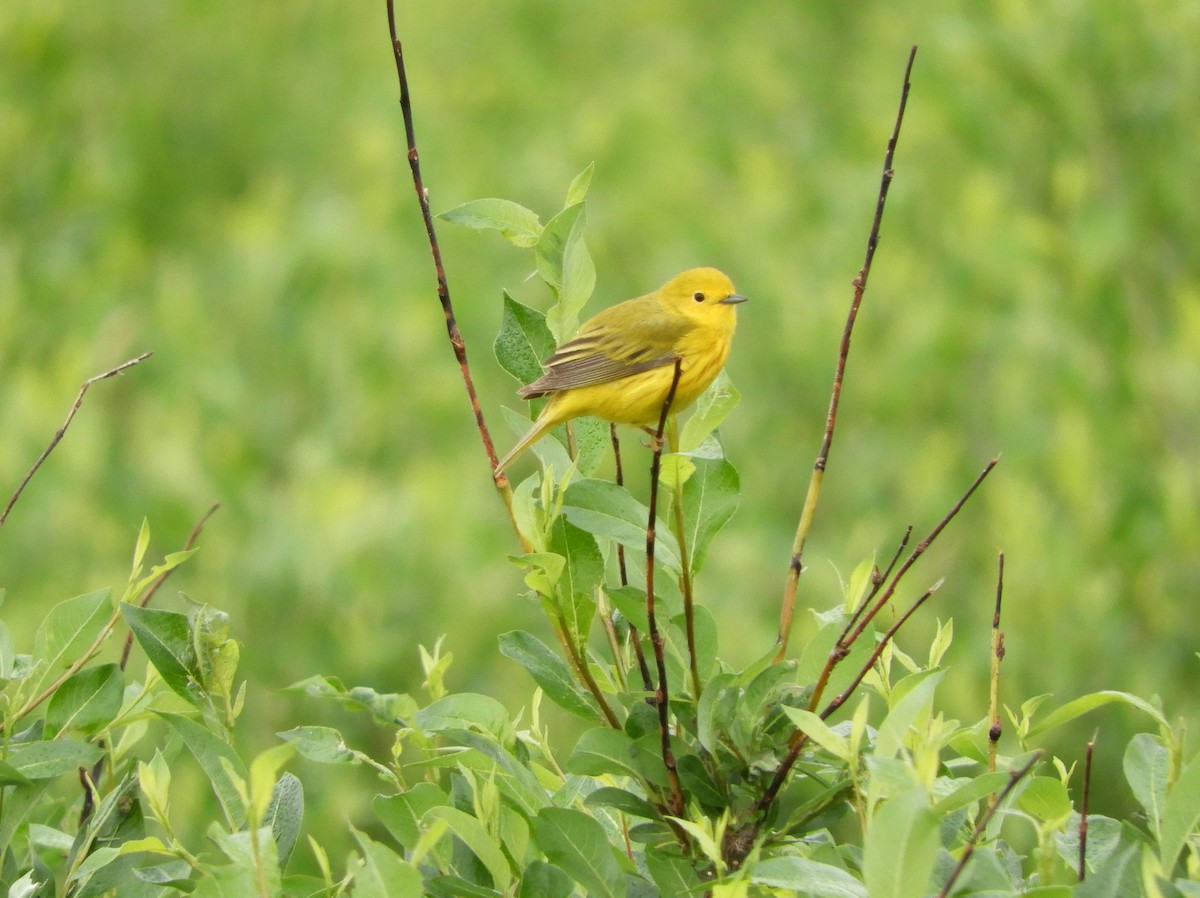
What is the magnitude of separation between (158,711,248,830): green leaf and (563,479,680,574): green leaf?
0.48m

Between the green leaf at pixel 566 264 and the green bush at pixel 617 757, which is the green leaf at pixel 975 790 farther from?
the green leaf at pixel 566 264

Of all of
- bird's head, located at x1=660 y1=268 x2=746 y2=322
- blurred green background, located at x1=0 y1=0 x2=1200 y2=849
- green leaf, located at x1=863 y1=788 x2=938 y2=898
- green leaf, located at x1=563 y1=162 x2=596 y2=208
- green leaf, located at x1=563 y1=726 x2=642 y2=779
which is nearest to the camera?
green leaf, located at x1=863 y1=788 x2=938 y2=898

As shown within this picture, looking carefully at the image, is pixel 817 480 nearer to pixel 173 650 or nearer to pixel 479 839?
pixel 479 839

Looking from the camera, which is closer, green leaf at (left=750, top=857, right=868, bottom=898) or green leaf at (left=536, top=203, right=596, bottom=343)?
green leaf at (left=750, top=857, right=868, bottom=898)

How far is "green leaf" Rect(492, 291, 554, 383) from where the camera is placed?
227 cm

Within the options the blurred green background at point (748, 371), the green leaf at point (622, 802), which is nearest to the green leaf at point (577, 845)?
the green leaf at point (622, 802)

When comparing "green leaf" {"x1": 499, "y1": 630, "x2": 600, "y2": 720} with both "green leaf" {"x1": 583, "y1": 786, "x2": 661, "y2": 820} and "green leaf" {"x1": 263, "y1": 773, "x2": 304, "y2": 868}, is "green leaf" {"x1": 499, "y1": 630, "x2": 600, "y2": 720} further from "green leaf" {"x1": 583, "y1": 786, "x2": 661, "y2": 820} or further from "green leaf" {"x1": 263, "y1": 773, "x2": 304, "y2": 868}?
"green leaf" {"x1": 263, "y1": 773, "x2": 304, "y2": 868}

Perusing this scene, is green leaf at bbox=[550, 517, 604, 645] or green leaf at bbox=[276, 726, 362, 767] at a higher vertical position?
green leaf at bbox=[550, 517, 604, 645]

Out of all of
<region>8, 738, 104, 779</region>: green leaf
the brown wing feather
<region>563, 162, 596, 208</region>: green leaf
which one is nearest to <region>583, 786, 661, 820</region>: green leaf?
<region>8, 738, 104, 779</region>: green leaf

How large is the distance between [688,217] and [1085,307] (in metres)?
5.22

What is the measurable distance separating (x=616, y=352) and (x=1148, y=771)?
7.41 feet

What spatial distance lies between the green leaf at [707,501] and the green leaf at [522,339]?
1.38ft

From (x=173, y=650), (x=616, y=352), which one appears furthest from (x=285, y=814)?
(x=616, y=352)

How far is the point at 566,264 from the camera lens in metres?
2.21
